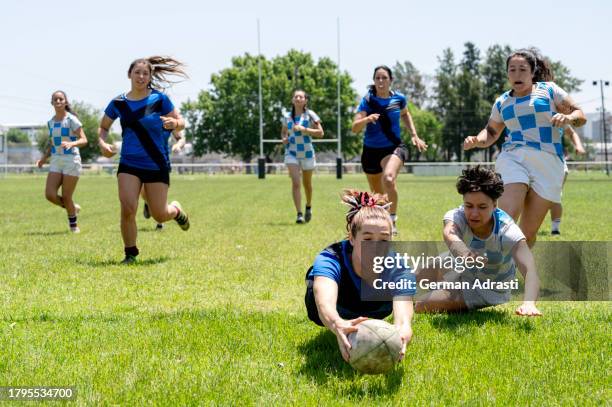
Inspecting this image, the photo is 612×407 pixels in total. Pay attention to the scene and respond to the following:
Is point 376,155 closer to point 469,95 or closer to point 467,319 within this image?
point 467,319

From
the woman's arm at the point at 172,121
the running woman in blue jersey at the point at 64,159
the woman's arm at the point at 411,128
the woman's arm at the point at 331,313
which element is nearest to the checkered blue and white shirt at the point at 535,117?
the woman's arm at the point at 331,313

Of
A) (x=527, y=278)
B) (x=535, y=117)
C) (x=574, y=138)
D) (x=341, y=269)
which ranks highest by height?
(x=535, y=117)

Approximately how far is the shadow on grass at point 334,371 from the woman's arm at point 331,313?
0.35 ft

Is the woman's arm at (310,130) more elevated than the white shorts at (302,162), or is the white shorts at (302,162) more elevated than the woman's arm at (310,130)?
the woman's arm at (310,130)

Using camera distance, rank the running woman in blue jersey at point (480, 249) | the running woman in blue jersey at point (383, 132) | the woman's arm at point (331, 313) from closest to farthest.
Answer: the woman's arm at point (331, 313)
the running woman in blue jersey at point (480, 249)
the running woman in blue jersey at point (383, 132)

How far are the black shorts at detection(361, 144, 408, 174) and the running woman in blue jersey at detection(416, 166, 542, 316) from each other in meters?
5.30

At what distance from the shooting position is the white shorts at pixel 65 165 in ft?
37.8

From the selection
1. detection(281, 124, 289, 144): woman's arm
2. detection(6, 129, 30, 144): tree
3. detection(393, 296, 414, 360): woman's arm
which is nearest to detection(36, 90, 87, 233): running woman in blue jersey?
detection(281, 124, 289, 144): woman's arm

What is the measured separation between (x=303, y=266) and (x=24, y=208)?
40.9 feet

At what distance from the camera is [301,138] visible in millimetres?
12977

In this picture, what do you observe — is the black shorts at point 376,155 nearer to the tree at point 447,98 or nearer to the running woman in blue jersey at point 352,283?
the running woman in blue jersey at point 352,283

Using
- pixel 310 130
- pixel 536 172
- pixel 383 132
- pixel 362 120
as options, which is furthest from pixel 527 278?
pixel 310 130

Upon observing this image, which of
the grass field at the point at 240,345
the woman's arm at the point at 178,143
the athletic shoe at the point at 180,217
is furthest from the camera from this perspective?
the athletic shoe at the point at 180,217

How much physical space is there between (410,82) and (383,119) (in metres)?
95.8
